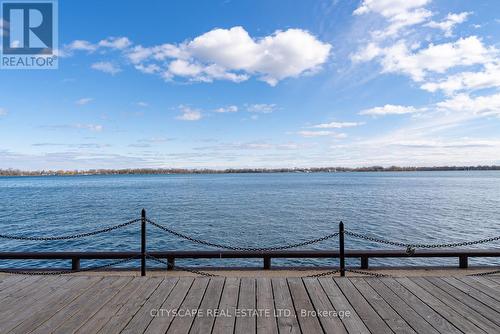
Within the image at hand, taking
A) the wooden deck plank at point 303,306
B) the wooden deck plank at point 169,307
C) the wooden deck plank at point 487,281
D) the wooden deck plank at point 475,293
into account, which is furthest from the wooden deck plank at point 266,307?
the wooden deck plank at point 487,281

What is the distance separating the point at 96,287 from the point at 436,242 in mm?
21847

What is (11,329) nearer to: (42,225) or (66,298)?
(66,298)

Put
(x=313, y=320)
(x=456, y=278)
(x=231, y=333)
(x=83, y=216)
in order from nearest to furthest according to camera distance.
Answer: (x=231, y=333)
(x=313, y=320)
(x=456, y=278)
(x=83, y=216)

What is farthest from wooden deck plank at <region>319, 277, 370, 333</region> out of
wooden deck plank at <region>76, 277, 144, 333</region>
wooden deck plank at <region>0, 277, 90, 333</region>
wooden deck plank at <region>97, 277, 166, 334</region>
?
wooden deck plank at <region>0, 277, 90, 333</region>

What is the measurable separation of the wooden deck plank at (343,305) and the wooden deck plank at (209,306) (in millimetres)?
1888

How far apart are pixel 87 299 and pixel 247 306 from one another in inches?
108

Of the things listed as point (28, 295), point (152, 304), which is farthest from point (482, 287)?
point (28, 295)

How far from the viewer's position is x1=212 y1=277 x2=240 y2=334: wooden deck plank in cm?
384

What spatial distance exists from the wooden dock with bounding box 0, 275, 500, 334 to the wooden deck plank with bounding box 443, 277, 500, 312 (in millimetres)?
14

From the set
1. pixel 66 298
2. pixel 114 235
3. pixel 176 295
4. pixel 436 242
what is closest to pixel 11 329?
pixel 66 298

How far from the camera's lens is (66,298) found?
488 cm

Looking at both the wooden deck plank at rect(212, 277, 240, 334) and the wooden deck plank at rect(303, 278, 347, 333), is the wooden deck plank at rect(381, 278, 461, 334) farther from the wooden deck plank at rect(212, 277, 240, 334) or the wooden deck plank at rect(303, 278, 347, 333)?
the wooden deck plank at rect(212, 277, 240, 334)

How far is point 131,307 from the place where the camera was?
450cm

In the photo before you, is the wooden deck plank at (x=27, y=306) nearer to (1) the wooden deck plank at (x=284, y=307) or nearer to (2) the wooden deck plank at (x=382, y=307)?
(1) the wooden deck plank at (x=284, y=307)
